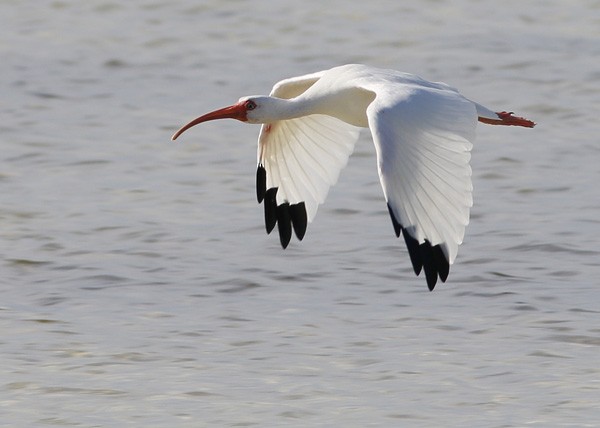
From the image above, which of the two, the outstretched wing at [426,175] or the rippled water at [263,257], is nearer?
the outstretched wing at [426,175]

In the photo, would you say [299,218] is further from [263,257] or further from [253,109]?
[253,109]

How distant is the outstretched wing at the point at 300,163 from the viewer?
12922 millimetres

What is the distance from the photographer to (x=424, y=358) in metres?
11.0

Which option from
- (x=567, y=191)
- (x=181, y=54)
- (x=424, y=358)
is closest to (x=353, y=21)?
(x=181, y=54)

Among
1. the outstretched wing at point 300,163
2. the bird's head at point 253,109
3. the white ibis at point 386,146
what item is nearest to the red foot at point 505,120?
the white ibis at point 386,146

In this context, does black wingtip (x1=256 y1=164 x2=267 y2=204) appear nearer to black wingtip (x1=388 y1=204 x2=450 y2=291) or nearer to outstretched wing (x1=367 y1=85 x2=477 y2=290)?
outstretched wing (x1=367 y1=85 x2=477 y2=290)

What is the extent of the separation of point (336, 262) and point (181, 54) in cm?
871

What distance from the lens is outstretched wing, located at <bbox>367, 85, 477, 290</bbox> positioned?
10172 mm

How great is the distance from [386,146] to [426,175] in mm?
308

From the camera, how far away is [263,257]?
13.5 metres

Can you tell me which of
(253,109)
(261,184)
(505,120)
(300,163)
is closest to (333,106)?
(253,109)

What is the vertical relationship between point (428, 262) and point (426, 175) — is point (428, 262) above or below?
below

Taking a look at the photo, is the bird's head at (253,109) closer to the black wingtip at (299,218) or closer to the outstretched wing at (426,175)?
the black wingtip at (299,218)

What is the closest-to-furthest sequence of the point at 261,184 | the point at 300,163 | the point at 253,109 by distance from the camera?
the point at 253,109
the point at 300,163
the point at 261,184
